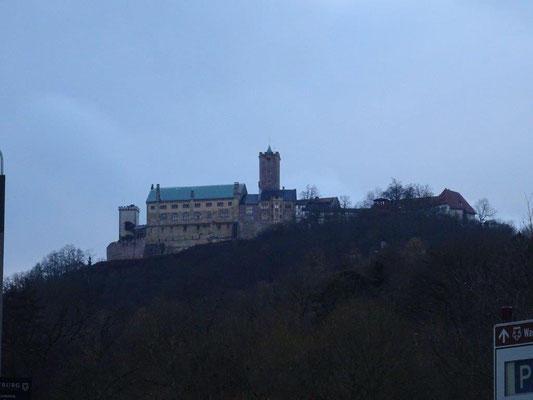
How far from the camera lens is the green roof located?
165500 millimetres

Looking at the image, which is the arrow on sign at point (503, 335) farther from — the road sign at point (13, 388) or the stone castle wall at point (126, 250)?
the stone castle wall at point (126, 250)

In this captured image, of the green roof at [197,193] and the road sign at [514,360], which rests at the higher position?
the green roof at [197,193]

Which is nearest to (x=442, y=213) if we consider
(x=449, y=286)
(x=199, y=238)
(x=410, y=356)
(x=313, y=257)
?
(x=313, y=257)

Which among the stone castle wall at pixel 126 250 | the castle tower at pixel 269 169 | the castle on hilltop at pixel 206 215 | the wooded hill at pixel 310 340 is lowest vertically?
the wooded hill at pixel 310 340

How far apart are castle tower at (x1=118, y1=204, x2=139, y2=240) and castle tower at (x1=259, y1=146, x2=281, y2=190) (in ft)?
70.8

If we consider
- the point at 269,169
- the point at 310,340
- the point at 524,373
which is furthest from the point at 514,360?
the point at 269,169

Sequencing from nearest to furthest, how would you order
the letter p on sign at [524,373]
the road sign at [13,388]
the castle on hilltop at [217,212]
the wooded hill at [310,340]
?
the letter p on sign at [524,373] < the road sign at [13,388] < the wooded hill at [310,340] < the castle on hilltop at [217,212]

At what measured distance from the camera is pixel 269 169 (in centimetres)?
16838

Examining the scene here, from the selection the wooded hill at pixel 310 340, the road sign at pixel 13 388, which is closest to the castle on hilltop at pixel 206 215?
the wooded hill at pixel 310 340

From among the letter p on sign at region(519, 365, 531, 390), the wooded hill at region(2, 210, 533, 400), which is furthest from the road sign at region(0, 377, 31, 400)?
the wooded hill at region(2, 210, 533, 400)

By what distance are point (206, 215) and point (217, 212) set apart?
1748mm

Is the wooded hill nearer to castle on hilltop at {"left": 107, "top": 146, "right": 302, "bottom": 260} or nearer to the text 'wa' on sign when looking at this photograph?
the text 'wa' on sign

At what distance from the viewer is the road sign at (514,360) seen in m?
9.98

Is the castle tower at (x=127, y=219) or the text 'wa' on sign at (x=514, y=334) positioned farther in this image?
the castle tower at (x=127, y=219)
